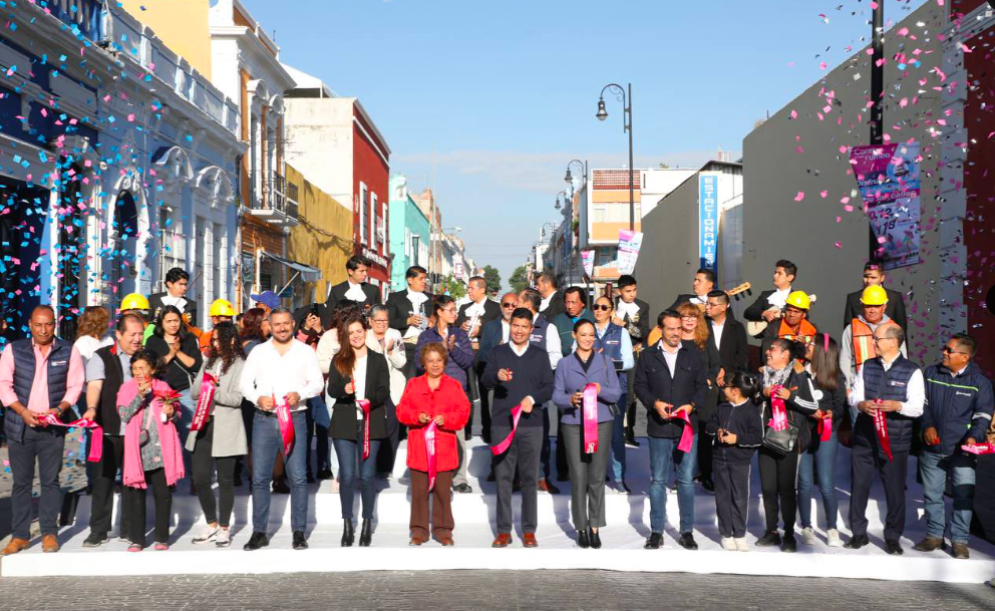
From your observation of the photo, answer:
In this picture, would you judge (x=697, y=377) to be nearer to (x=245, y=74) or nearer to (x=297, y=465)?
(x=297, y=465)

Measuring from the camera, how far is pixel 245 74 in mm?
25266

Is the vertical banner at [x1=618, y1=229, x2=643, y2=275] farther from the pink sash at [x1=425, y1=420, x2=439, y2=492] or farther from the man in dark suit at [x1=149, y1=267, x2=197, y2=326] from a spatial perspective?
the pink sash at [x1=425, y1=420, x2=439, y2=492]

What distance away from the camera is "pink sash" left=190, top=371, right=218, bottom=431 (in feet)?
27.1

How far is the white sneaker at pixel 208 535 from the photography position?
27.3ft

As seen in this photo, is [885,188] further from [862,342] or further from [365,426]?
[365,426]

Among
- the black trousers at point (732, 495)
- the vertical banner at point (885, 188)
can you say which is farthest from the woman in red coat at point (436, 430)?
the vertical banner at point (885, 188)

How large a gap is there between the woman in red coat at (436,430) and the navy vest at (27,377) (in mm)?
2584

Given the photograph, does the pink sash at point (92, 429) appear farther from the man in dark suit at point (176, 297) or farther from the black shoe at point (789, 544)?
the black shoe at point (789, 544)

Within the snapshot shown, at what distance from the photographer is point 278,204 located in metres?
27.5

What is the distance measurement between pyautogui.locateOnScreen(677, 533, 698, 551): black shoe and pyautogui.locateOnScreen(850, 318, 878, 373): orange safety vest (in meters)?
2.07

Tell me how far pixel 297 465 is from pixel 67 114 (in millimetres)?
8933

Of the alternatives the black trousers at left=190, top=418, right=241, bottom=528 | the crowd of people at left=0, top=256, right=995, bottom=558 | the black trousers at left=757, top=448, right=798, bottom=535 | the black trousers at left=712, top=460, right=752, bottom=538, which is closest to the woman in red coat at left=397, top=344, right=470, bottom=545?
the crowd of people at left=0, top=256, right=995, bottom=558

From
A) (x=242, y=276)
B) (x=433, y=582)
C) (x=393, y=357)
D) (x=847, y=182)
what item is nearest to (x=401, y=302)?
(x=393, y=357)

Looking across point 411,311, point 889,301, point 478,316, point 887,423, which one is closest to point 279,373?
point 478,316
